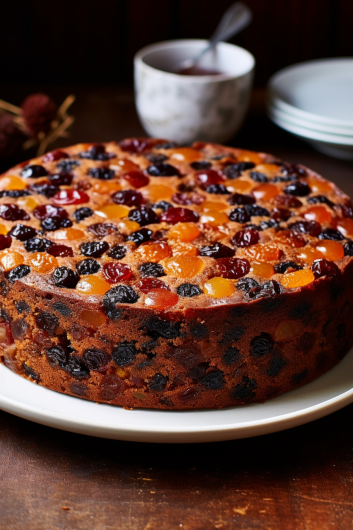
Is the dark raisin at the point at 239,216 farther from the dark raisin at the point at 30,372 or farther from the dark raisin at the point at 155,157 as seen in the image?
the dark raisin at the point at 30,372

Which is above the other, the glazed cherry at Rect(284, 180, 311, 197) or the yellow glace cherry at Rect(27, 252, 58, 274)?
the glazed cherry at Rect(284, 180, 311, 197)

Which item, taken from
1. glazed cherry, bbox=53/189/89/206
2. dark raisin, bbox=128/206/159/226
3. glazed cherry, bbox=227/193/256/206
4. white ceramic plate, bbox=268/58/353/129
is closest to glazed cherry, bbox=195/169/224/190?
glazed cherry, bbox=227/193/256/206

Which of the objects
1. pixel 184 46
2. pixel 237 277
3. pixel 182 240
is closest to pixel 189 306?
pixel 237 277

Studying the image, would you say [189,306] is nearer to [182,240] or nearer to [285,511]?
[182,240]

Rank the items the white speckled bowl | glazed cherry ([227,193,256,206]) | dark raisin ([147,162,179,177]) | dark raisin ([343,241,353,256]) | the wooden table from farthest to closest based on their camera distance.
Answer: the white speckled bowl, dark raisin ([147,162,179,177]), glazed cherry ([227,193,256,206]), dark raisin ([343,241,353,256]), the wooden table

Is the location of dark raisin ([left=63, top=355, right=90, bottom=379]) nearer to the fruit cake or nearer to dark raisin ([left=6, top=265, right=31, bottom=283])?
the fruit cake

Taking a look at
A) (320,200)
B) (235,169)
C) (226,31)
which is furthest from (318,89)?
(320,200)
